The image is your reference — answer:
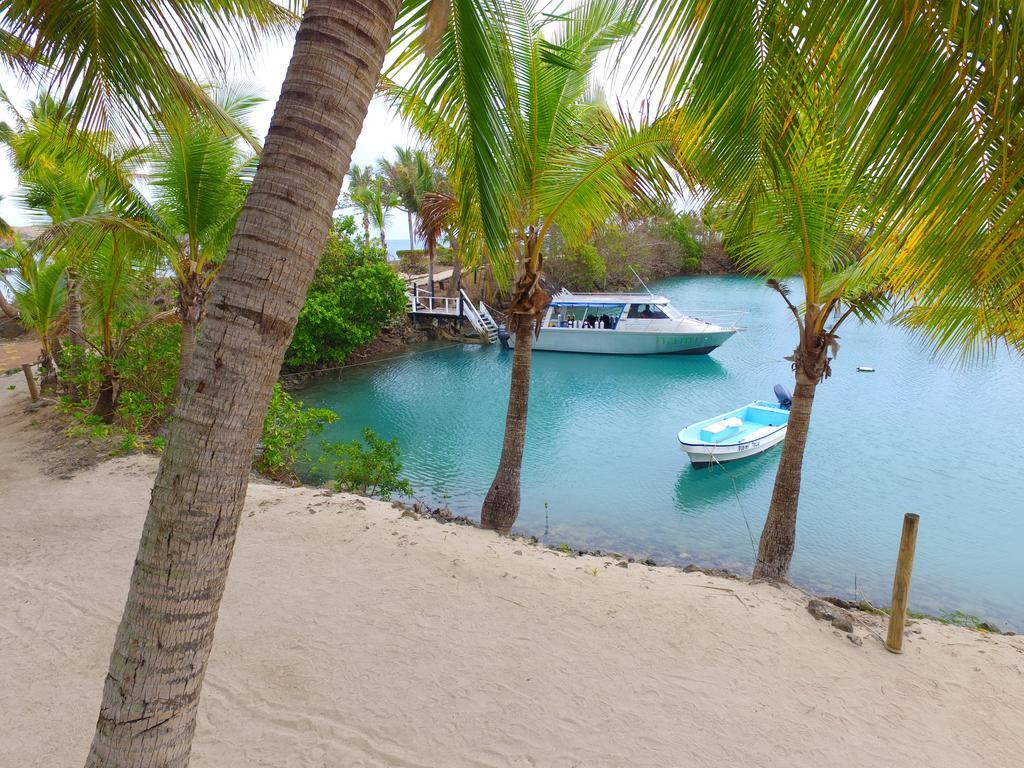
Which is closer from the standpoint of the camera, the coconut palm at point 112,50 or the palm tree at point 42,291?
the coconut palm at point 112,50

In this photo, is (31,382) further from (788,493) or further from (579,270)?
(579,270)

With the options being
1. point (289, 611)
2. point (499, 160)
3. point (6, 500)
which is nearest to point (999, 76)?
point (499, 160)

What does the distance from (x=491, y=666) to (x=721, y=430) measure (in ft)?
33.8

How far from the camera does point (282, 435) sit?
30.5 ft

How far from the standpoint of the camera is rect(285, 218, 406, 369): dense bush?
1786cm

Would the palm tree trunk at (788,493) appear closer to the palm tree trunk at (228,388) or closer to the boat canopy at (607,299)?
the palm tree trunk at (228,388)

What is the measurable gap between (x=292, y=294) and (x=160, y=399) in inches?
419

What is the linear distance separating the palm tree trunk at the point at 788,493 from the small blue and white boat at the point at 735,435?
4675 millimetres

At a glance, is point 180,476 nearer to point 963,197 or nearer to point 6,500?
point 963,197

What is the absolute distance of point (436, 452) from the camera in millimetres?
Result: 13031

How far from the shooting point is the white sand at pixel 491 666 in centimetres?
344

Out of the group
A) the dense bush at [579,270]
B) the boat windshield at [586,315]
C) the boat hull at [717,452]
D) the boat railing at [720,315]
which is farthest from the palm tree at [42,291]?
the boat railing at [720,315]

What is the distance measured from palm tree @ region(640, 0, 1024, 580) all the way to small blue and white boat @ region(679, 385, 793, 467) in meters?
8.47

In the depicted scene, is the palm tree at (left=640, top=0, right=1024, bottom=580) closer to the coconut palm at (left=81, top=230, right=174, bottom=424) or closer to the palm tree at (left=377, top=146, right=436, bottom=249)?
→ the coconut palm at (left=81, top=230, right=174, bottom=424)
